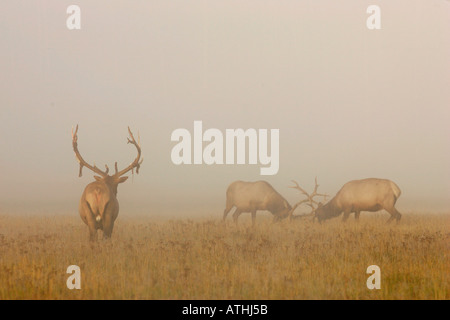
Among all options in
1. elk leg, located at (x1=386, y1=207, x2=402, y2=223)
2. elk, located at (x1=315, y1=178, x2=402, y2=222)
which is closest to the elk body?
elk, located at (x1=315, y1=178, x2=402, y2=222)

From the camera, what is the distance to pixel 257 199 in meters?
17.2

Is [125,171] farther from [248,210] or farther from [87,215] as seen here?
[248,210]

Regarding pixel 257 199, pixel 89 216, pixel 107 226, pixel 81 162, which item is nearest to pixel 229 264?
pixel 107 226

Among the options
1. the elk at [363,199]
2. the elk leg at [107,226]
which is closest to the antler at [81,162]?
the elk leg at [107,226]

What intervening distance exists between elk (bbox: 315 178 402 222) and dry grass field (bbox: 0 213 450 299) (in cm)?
332

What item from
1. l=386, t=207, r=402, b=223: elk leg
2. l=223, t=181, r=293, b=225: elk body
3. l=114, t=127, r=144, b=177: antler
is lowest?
l=386, t=207, r=402, b=223: elk leg

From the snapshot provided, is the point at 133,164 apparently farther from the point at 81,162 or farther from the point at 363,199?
the point at 363,199

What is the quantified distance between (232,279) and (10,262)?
4126mm

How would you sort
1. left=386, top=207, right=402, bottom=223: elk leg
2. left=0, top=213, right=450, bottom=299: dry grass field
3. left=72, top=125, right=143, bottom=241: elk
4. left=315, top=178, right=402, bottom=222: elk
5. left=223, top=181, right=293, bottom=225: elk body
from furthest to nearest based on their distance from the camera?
left=223, top=181, right=293, bottom=225: elk body
left=315, top=178, right=402, bottom=222: elk
left=386, top=207, right=402, bottom=223: elk leg
left=72, top=125, right=143, bottom=241: elk
left=0, top=213, right=450, bottom=299: dry grass field

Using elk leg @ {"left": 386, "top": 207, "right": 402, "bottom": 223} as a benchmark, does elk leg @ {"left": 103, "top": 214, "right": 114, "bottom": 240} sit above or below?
above

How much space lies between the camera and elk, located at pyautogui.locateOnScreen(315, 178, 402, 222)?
53.1 ft

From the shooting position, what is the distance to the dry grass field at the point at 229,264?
7.20m

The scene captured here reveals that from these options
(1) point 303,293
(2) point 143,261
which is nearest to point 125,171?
(2) point 143,261

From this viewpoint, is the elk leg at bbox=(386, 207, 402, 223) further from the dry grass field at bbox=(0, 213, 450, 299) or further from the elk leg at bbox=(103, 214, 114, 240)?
the elk leg at bbox=(103, 214, 114, 240)
